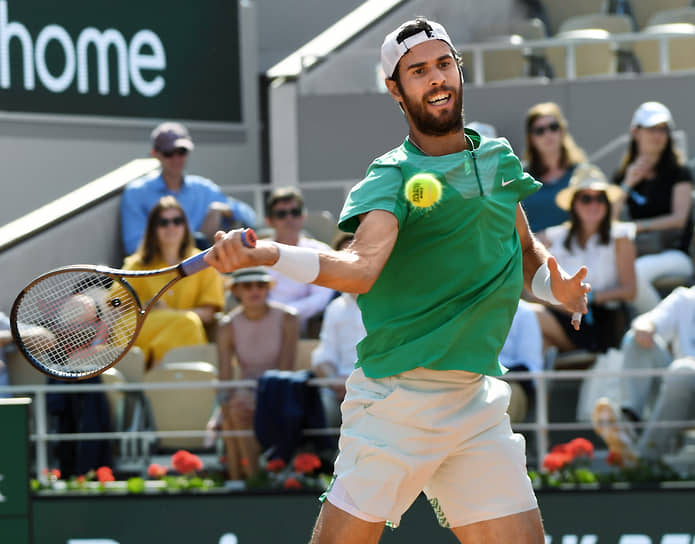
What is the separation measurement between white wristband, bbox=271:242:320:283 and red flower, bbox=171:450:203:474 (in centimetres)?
340

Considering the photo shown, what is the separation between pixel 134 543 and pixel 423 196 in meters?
3.63

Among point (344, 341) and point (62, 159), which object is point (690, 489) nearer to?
point (344, 341)

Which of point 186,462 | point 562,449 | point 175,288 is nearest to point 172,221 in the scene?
point 175,288

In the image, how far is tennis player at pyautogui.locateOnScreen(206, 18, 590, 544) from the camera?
350 centimetres

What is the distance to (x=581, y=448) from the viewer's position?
20.3 feet

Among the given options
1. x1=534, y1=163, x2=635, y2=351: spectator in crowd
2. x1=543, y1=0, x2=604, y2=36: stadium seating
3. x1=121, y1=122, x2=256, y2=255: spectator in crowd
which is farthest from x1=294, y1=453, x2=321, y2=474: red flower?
x1=543, y1=0, x2=604, y2=36: stadium seating

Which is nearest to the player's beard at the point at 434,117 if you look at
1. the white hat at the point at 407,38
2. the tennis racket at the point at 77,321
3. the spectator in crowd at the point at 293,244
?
the white hat at the point at 407,38

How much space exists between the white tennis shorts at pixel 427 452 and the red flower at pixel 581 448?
2625 millimetres

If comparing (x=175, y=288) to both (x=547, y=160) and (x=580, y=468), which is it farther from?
(x=580, y=468)

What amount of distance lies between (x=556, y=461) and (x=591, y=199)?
161cm

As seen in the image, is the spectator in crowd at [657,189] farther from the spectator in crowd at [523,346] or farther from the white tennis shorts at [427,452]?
the white tennis shorts at [427,452]

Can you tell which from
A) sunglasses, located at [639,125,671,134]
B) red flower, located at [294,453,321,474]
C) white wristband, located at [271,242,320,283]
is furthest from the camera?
sunglasses, located at [639,125,671,134]

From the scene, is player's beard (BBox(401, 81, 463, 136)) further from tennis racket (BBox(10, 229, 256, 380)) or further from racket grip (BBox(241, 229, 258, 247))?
tennis racket (BBox(10, 229, 256, 380))

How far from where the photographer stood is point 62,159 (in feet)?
35.0
